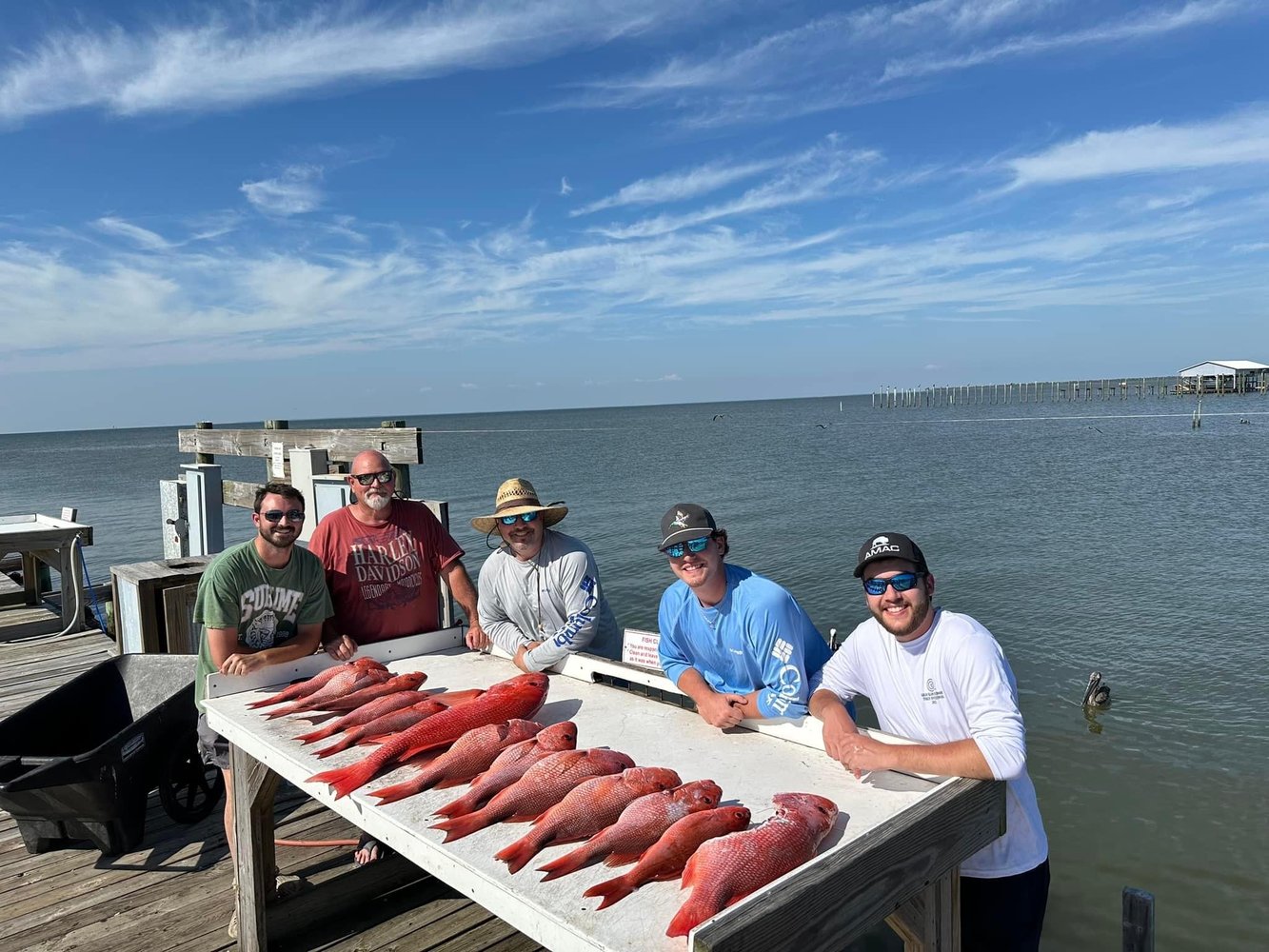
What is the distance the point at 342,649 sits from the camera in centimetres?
398

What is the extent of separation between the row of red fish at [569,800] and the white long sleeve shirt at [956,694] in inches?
28.7

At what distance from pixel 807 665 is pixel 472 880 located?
77.8 inches

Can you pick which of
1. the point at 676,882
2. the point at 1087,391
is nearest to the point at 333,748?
the point at 676,882

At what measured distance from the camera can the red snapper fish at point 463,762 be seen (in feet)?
8.10

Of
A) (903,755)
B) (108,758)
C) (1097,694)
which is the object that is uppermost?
(903,755)

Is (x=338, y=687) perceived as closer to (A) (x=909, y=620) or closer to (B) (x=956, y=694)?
(A) (x=909, y=620)

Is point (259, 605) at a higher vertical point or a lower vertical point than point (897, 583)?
lower

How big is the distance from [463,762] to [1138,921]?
307 cm

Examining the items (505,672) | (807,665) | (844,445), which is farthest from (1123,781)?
(844,445)

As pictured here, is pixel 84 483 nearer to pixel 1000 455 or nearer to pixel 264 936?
pixel 1000 455

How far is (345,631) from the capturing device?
441 cm

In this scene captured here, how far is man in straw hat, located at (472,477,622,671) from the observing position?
432cm

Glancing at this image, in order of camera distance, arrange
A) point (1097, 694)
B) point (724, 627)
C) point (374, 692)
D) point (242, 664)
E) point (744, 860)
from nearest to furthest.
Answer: point (744, 860) → point (374, 692) → point (724, 627) → point (242, 664) → point (1097, 694)

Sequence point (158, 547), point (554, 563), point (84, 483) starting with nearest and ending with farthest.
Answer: point (554, 563) < point (158, 547) < point (84, 483)
